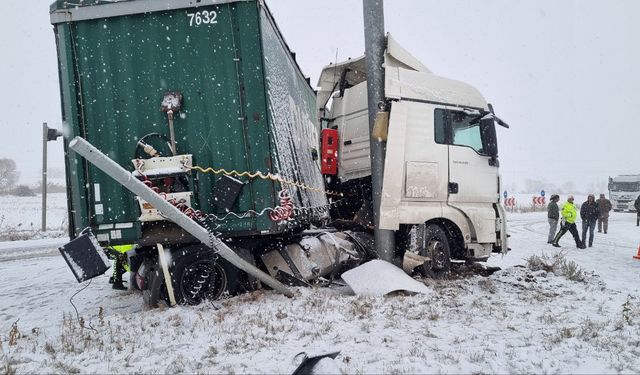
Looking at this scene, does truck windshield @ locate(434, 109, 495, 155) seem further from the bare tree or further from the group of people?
the bare tree

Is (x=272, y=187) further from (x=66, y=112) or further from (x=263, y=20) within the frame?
(x=66, y=112)

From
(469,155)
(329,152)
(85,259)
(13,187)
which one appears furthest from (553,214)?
(13,187)

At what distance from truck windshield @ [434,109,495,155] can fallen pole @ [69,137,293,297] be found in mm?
3733

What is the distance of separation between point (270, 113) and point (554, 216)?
1205 centimetres

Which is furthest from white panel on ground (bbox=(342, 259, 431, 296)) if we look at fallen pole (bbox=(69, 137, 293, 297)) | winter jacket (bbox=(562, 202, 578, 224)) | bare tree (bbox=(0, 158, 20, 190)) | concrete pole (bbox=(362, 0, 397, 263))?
bare tree (bbox=(0, 158, 20, 190))

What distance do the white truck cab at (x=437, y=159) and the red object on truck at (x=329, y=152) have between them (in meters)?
0.31

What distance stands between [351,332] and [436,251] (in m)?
3.03

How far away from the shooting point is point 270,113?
193 inches

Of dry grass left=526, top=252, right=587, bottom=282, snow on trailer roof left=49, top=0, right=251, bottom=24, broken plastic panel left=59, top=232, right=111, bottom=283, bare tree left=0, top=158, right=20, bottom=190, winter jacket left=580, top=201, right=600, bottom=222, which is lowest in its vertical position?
dry grass left=526, top=252, right=587, bottom=282

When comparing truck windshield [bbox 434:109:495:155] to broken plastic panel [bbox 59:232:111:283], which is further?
truck windshield [bbox 434:109:495:155]

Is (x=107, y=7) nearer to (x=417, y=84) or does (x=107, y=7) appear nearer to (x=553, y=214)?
(x=417, y=84)

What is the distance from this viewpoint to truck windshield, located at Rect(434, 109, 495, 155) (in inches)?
258

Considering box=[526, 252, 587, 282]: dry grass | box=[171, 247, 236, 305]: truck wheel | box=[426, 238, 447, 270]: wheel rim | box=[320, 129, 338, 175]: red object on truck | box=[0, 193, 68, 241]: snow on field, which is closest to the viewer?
box=[171, 247, 236, 305]: truck wheel

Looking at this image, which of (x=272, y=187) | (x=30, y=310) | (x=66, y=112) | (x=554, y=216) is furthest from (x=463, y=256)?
(x=554, y=216)
